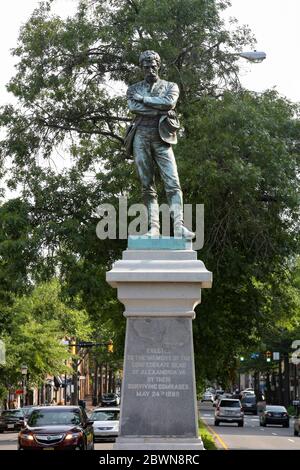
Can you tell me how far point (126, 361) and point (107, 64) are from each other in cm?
1814

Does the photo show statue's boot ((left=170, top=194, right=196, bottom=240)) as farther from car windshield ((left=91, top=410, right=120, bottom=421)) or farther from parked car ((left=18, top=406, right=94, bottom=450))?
car windshield ((left=91, top=410, right=120, bottom=421))

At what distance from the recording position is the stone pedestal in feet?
44.4

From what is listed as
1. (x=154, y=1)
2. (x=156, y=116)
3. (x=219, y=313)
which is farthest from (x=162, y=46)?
(x=156, y=116)

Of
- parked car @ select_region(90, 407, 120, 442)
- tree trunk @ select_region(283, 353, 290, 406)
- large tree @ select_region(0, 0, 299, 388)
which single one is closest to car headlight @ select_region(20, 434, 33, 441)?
large tree @ select_region(0, 0, 299, 388)

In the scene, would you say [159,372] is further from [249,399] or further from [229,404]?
[249,399]

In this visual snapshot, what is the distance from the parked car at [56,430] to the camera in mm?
23844

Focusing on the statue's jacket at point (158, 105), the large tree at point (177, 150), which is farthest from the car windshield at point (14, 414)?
the statue's jacket at point (158, 105)

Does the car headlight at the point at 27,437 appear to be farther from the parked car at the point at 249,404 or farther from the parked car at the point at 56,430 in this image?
the parked car at the point at 249,404

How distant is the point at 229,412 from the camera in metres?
57.6

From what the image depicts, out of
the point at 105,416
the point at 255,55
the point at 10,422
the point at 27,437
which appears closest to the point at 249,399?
the point at 10,422

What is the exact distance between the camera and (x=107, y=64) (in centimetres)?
3052

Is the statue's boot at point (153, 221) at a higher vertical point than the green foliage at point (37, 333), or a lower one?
lower
